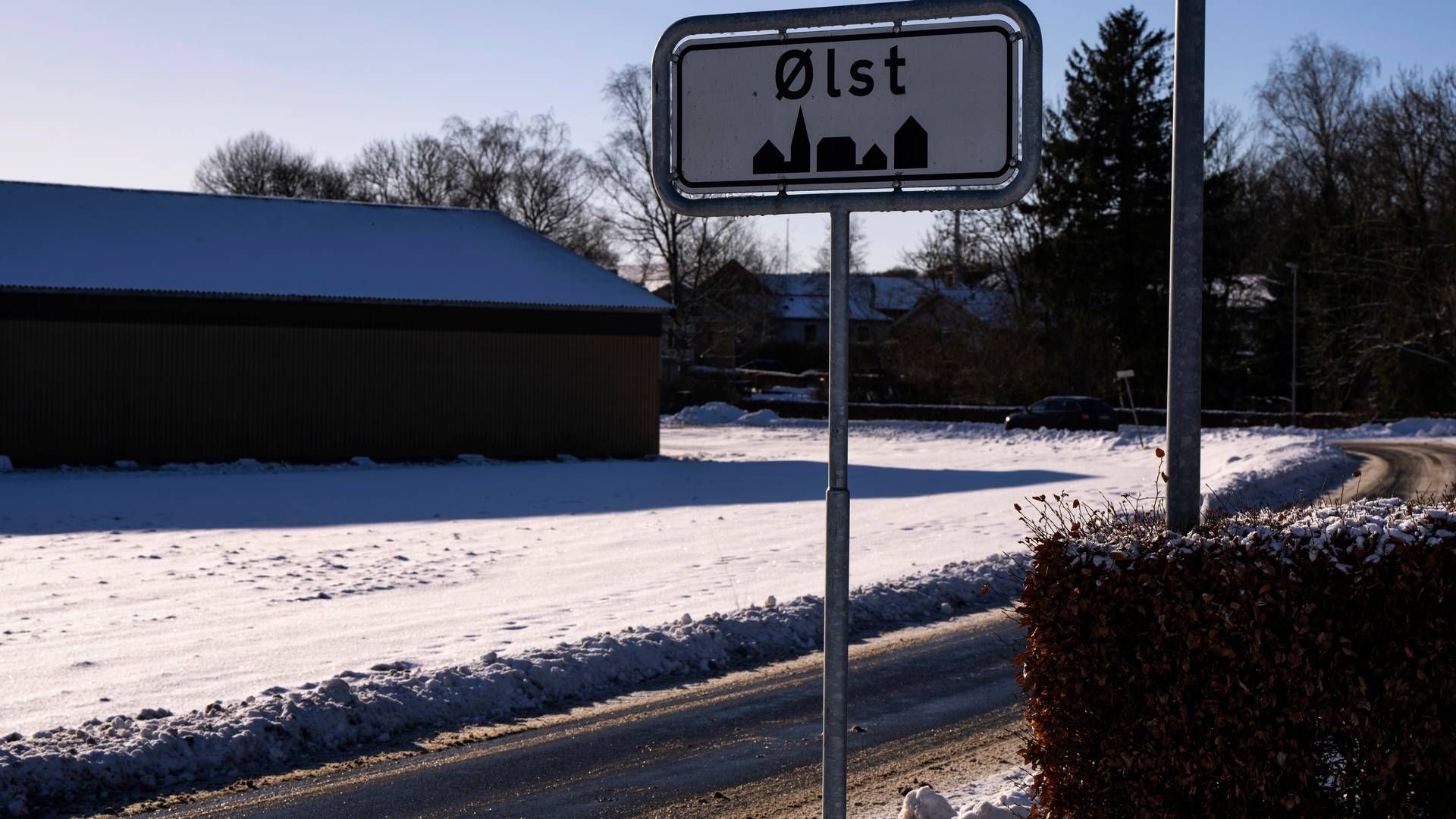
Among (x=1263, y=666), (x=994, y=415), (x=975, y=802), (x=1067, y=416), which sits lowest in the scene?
(x=975, y=802)

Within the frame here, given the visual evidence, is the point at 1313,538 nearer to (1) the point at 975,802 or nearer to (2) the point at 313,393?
(1) the point at 975,802

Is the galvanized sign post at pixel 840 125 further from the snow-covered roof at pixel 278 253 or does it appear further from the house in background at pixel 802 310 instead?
the house in background at pixel 802 310

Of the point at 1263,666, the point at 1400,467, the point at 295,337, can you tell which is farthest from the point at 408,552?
the point at 1400,467

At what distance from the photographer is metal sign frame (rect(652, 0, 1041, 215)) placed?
3.44 meters

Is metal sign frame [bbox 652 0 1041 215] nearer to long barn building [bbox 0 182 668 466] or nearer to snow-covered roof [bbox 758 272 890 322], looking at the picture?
long barn building [bbox 0 182 668 466]

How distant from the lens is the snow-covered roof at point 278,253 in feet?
105

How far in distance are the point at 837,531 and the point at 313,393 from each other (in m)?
31.0

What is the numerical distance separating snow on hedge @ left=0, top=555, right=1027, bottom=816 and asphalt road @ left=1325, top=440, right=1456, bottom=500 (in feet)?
38.4

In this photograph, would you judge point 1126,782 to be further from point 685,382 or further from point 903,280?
point 903,280

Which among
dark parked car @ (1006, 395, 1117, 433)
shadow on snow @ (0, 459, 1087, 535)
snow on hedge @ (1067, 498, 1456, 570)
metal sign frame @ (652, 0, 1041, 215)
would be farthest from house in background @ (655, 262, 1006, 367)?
metal sign frame @ (652, 0, 1041, 215)

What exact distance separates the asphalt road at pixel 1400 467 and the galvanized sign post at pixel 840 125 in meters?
17.7

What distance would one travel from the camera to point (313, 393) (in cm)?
3284

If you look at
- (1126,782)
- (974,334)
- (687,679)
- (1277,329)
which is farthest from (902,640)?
(1277,329)

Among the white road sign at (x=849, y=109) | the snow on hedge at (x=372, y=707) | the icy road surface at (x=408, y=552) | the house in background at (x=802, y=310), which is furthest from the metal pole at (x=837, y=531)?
the house in background at (x=802, y=310)
